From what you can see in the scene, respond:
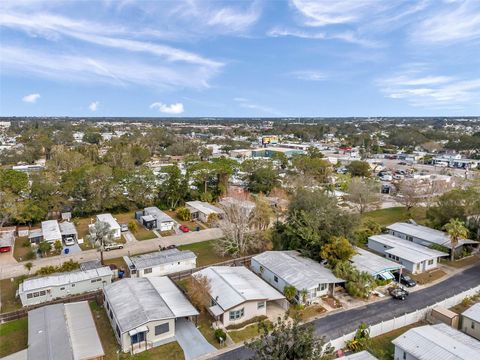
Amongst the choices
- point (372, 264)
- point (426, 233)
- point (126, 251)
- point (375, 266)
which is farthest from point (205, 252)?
point (426, 233)

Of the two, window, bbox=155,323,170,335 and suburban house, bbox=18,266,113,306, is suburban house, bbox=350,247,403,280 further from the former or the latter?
suburban house, bbox=18,266,113,306

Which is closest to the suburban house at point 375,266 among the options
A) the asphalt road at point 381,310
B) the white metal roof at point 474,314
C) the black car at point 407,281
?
the black car at point 407,281

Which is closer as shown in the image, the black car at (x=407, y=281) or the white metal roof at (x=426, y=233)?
the black car at (x=407, y=281)

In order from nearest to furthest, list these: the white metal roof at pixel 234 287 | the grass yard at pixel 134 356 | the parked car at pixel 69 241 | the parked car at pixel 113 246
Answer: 1. the grass yard at pixel 134 356
2. the white metal roof at pixel 234 287
3. the parked car at pixel 113 246
4. the parked car at pixel 69 241

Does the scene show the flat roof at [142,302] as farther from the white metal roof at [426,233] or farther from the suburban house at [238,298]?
the white metal roof at [426,233]

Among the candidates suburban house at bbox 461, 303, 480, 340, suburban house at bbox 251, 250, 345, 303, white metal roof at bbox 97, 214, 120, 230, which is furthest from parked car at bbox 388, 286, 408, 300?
white metal roof at bbox 97, 214, 120, 230

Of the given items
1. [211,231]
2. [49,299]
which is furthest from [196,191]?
[49,299]

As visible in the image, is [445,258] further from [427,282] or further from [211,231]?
[211,231]
